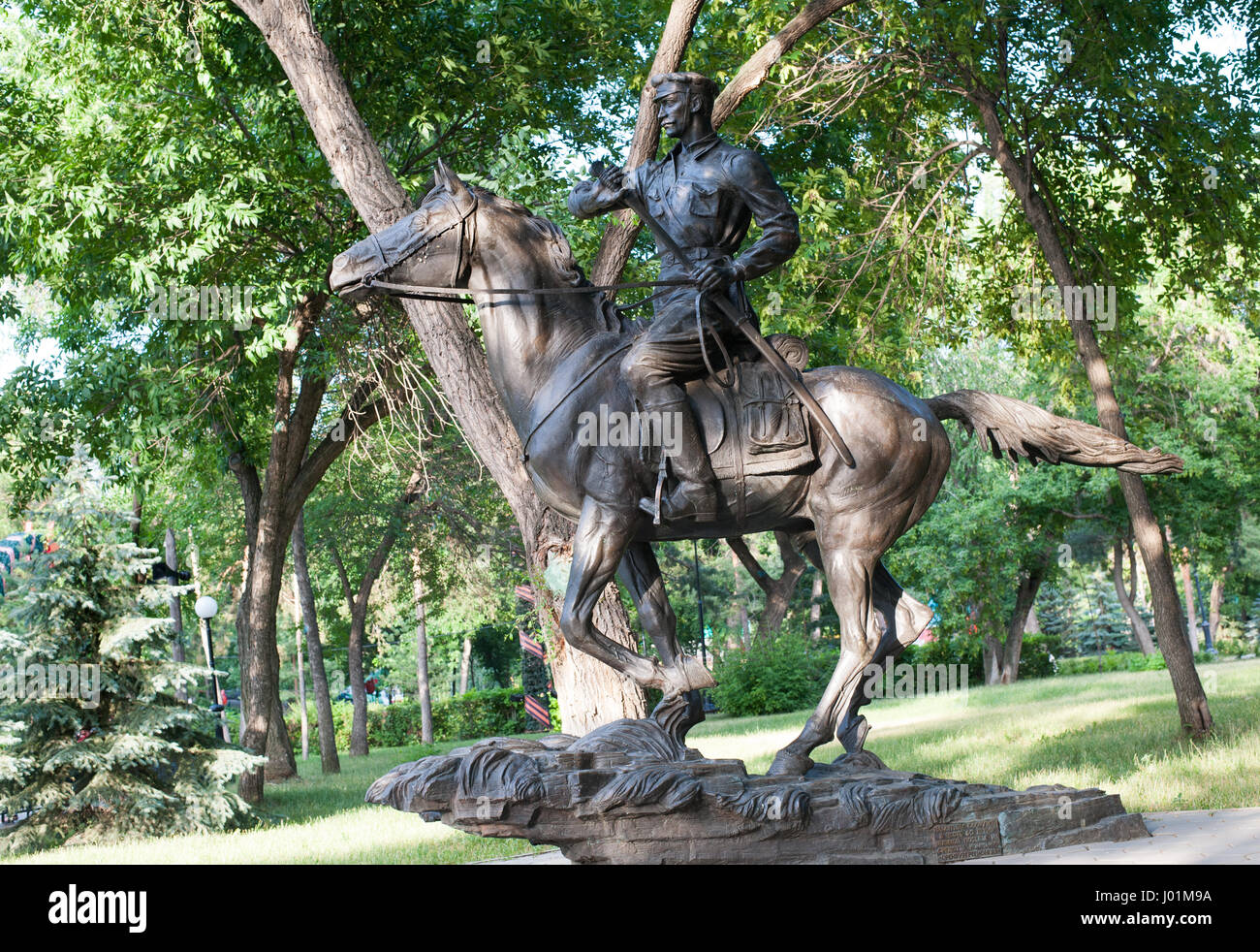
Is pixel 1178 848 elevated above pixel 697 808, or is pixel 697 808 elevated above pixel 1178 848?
pixel 697 808

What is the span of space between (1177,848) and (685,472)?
9.96 feet

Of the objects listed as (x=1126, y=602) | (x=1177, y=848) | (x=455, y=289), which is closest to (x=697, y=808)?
(x=1177, y=848)

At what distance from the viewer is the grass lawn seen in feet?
30.6

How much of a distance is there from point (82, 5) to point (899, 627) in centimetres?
1136

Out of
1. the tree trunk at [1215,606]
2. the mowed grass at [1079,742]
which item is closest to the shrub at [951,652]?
the mowed grass at [1079,742]

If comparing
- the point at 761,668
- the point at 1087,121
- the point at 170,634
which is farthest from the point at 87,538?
the point at 761,668

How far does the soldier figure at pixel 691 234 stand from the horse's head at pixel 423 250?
0.65 m

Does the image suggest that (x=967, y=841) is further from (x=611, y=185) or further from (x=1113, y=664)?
(x=1113, y=664)

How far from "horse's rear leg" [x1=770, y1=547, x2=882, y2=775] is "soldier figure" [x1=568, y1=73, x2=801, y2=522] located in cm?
72

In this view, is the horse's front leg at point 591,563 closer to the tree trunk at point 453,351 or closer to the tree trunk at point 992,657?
the tree trunk at point 453,351

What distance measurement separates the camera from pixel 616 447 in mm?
5496

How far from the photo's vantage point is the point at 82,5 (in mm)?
12250

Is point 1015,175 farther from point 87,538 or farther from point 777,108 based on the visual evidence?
point 87,538

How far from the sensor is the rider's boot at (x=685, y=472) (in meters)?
5.56
